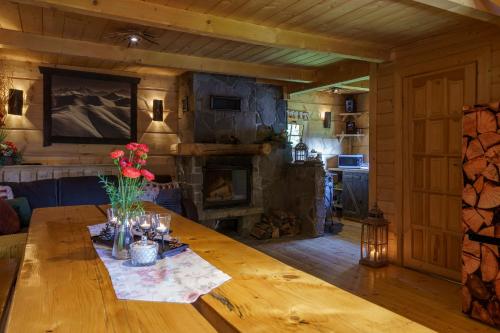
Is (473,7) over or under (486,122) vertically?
over

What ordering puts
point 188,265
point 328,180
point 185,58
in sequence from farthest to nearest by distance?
point 328,180 → point 185,58 → point 188,265

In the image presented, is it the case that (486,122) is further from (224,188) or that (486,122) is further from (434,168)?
(224,188)

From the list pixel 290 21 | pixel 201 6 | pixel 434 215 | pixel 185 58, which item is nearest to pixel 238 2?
pixel 201 6

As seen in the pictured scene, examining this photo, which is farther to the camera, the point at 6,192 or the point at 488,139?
the point at 6,192

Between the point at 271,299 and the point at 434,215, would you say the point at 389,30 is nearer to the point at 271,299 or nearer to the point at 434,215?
the point at 434,215

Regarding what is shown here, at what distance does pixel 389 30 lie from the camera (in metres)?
3.28

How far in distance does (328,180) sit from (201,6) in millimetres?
3895

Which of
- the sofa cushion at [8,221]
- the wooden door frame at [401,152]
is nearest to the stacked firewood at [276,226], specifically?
the wooden door frame at [401,152]

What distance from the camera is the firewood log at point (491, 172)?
2498 millimetres

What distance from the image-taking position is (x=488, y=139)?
8.38ft

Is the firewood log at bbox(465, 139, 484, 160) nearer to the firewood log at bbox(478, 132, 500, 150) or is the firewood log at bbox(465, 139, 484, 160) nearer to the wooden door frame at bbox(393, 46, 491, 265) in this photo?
the firewood log at bbox(478, 132, 500, 150)

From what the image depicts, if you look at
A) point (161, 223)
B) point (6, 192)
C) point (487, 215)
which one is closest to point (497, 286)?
point (487, 215)

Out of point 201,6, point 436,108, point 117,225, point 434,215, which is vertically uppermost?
point 201,6

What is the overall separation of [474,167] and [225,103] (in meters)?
3.33
